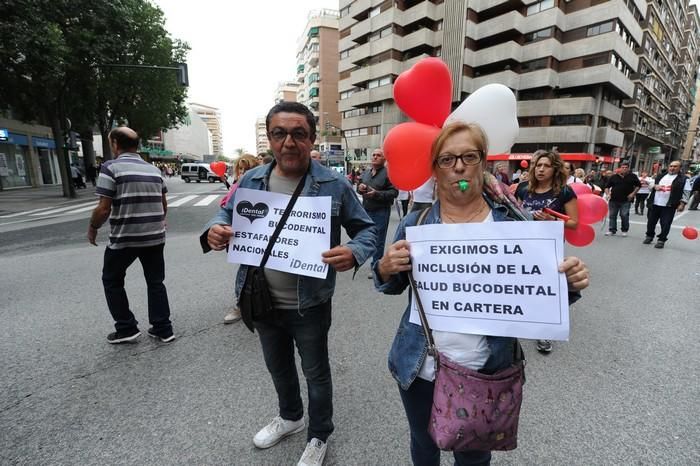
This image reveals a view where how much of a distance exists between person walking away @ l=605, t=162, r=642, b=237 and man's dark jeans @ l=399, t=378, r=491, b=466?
920cm

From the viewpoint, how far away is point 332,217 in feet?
5.69

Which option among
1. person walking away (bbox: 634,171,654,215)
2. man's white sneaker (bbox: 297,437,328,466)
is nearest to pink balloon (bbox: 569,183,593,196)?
man's white sneaker (bbox: 297,437,328,466)

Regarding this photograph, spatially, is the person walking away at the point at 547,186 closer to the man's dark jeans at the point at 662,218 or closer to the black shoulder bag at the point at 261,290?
the black shoulder bag at the point at 261,290

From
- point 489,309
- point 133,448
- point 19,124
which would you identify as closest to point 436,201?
point 489,309

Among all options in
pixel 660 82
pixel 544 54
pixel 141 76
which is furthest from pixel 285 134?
pixel 660 82

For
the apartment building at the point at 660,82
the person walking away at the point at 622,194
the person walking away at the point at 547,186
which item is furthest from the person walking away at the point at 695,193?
the apartment building at the point at 660,82

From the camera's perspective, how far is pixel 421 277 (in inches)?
50.9

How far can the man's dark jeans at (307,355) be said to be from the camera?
1.76 meters

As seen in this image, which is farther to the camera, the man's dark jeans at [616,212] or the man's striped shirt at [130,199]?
the man's dark jeans at [616,212]

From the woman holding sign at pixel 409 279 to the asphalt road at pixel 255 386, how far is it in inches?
29.3

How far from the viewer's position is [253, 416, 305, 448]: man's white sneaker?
1.93 meters

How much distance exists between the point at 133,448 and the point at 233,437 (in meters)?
0.55

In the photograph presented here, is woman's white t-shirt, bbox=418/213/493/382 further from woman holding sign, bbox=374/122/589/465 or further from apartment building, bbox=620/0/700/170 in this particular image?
apartment building, bbox=620/0/700/170

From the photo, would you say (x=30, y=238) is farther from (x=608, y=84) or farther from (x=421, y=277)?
(x=608, y=84)
